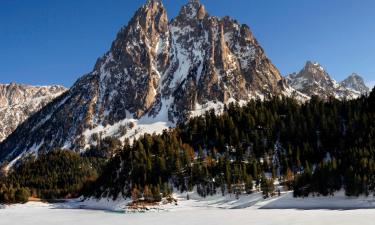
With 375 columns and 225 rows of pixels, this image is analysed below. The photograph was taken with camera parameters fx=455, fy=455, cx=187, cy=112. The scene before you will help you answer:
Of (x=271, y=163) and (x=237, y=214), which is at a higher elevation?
(x=271, y=163)

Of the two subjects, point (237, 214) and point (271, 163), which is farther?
point (271, 163)

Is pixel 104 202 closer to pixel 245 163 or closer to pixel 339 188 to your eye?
pixel 245 163

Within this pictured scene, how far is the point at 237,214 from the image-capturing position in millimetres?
101750

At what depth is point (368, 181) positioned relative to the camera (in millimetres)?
123000

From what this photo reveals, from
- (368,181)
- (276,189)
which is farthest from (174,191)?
(368,181)

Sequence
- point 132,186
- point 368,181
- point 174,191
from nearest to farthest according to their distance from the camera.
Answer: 1. point 368,181
2. point 174,191
3. point 132,186

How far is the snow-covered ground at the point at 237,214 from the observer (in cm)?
8150

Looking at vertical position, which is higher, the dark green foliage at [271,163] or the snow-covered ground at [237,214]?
the dark green foliage at [271,163]

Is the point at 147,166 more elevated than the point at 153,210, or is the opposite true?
the point at 147,166

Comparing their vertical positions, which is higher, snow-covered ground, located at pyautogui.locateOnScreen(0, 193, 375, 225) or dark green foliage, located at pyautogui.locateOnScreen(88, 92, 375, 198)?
dark green foliage, located at pyautogui.locateOnScreen(88, 92, 375, 198)

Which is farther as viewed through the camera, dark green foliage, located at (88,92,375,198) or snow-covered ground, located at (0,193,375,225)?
dark green foliage, located at (88,92,375,198)

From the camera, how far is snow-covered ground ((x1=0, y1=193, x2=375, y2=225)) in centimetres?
8150

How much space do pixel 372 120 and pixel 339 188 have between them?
61871 millimetres

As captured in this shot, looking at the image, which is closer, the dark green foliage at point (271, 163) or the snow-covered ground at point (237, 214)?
the snow-covered ground at point (237, 214)
